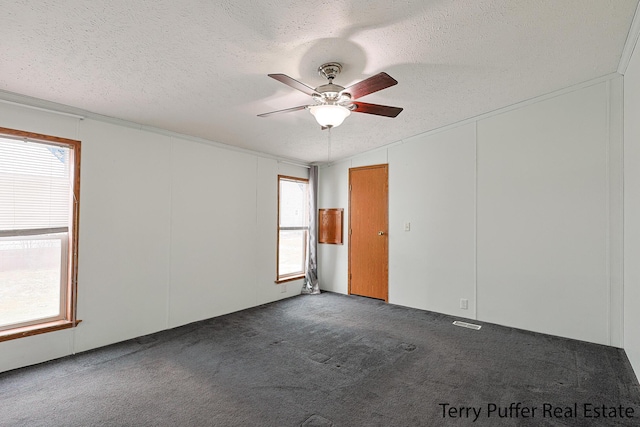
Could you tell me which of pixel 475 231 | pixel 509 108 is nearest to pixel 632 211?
pixel 475 231

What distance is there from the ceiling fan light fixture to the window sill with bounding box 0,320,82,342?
9.86 ft

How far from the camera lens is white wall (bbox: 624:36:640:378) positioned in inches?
99.0

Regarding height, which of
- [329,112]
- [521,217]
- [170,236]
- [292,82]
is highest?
[292,82]

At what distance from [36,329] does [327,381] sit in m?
2.63

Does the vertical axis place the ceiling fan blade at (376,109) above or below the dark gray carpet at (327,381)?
above

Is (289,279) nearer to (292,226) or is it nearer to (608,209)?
(292,226)

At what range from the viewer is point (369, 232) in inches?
207

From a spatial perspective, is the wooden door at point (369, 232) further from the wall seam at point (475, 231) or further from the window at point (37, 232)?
the window at point (37, 232)

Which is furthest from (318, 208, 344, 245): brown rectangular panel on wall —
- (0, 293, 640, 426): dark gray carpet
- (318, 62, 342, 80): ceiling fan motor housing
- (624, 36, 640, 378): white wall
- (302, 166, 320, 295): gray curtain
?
(624, 36, 640, 378): white wall

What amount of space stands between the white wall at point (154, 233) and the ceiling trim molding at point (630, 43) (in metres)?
4.20

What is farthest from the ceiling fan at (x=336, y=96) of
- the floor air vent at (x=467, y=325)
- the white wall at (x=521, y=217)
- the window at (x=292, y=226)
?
the window at (x=292, y=226)

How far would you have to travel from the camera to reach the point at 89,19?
182 centimetres

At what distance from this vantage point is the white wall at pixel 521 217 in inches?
126

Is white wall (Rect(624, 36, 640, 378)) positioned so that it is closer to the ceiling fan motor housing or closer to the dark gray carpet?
the dark gray carpet
